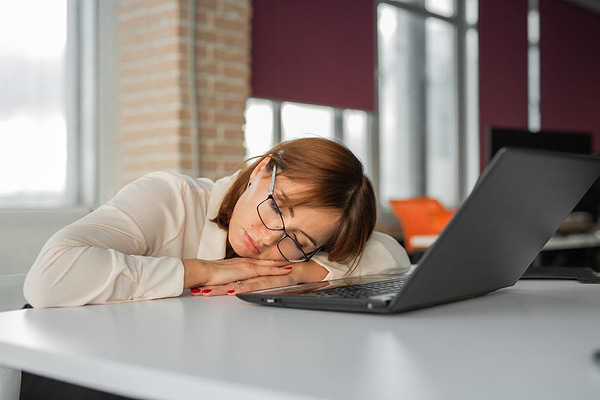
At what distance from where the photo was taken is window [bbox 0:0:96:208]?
13.2ft

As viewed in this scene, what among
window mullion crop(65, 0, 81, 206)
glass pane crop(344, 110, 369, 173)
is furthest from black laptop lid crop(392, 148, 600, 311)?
glass pane crop(344, 110, 369, 173)

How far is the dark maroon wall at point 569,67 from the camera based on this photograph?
27.5 ft

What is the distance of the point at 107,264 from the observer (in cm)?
120

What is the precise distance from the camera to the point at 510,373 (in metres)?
0.62

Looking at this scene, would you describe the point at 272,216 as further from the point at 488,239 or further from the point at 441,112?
the point at 441,112

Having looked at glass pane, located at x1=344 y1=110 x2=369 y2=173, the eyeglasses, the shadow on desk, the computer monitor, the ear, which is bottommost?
the shadow on desk

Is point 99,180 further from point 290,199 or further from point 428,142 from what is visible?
point 428,142

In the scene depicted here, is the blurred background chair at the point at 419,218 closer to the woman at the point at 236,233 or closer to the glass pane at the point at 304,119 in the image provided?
the glass pane at the point at 304,119

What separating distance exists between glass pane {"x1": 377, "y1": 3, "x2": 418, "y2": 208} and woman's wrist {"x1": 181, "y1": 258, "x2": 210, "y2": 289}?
5.14 m

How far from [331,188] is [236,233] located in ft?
0.71

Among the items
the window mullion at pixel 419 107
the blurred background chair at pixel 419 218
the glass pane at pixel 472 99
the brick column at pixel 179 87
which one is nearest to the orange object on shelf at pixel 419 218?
the blurred background chair at pixel 419 218

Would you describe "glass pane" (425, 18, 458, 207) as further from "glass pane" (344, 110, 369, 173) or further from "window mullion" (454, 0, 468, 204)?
"glass pane" (344, 110, 369, 173)

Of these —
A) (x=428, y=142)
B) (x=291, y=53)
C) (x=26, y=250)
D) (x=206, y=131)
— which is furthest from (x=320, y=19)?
(x=26, y=250)

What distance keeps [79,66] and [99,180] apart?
2.30 feet
